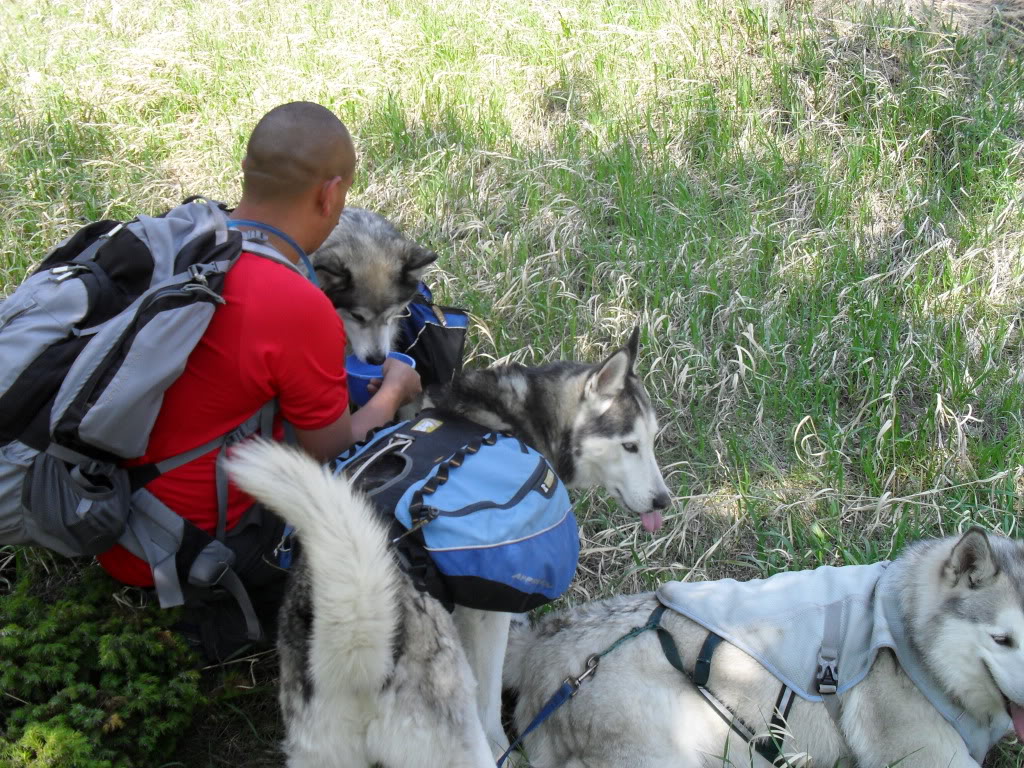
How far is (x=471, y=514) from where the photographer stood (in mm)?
2479

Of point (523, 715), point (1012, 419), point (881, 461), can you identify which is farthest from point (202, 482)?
point (1012, 419)

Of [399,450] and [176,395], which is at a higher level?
[176,395]

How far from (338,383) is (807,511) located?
2.21m

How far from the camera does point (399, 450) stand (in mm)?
2705

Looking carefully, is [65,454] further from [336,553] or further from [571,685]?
[571,685]

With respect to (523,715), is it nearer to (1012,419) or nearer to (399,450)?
(399,450)

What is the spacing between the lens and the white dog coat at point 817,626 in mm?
2678

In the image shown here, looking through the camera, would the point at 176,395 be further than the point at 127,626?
No

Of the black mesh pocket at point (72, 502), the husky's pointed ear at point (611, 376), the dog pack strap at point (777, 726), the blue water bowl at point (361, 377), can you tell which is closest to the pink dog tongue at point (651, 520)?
the husky's pointed ear at point (611, 376)

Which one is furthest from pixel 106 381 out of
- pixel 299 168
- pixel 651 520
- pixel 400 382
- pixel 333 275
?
pixel 651 520

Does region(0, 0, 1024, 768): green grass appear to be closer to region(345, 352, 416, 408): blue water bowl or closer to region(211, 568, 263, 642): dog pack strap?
region(211, 568, 263, 642): dog pack strap

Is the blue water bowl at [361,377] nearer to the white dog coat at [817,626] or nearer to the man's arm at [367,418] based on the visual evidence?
the man's arm at [367,418]

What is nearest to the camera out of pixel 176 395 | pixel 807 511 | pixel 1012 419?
pixel 176 395

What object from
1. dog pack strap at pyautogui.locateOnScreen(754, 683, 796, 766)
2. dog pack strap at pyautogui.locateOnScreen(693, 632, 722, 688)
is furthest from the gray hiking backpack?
dog pack strap at pyautogui.locateOnScreen(754, 683, 796, 766)
